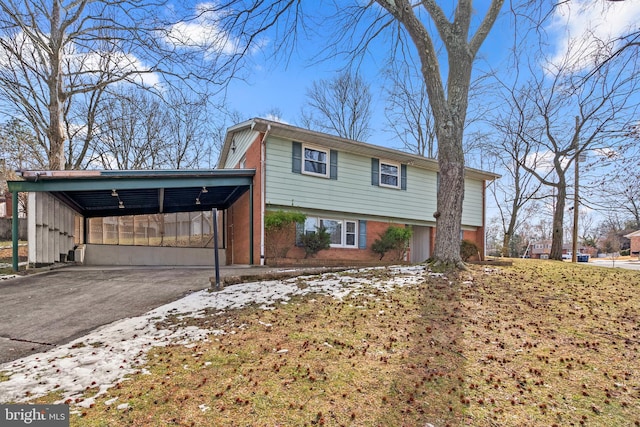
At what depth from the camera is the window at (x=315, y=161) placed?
12961 mm

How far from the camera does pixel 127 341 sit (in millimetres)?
4449

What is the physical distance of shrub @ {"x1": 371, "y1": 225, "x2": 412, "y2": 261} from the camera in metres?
14.3

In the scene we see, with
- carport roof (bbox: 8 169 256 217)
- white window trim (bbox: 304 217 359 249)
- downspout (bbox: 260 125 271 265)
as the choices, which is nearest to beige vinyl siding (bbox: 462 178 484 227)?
white window trim (bbox: 304 217 359 249)

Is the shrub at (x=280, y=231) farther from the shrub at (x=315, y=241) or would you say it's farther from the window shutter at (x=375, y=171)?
the window shutter at (x=375, y=171)

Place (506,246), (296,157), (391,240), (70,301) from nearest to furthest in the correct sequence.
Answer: (70,301)
(296,157)
(391,240)
(506,246)

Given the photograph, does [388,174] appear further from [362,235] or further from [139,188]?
[139,188]

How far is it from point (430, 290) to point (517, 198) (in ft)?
76.1

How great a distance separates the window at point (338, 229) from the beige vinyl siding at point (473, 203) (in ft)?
22.0

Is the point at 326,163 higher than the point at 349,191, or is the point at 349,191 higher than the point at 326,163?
the point at 326,163

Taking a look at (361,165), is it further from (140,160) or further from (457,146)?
(140,160)

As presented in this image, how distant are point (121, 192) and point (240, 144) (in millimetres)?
5005

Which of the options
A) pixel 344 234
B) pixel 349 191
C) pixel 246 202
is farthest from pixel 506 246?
pixel 246 202

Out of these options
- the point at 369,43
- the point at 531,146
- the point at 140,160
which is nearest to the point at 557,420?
the point at 369,43

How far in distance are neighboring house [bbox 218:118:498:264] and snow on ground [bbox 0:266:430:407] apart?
5054 millimetres
